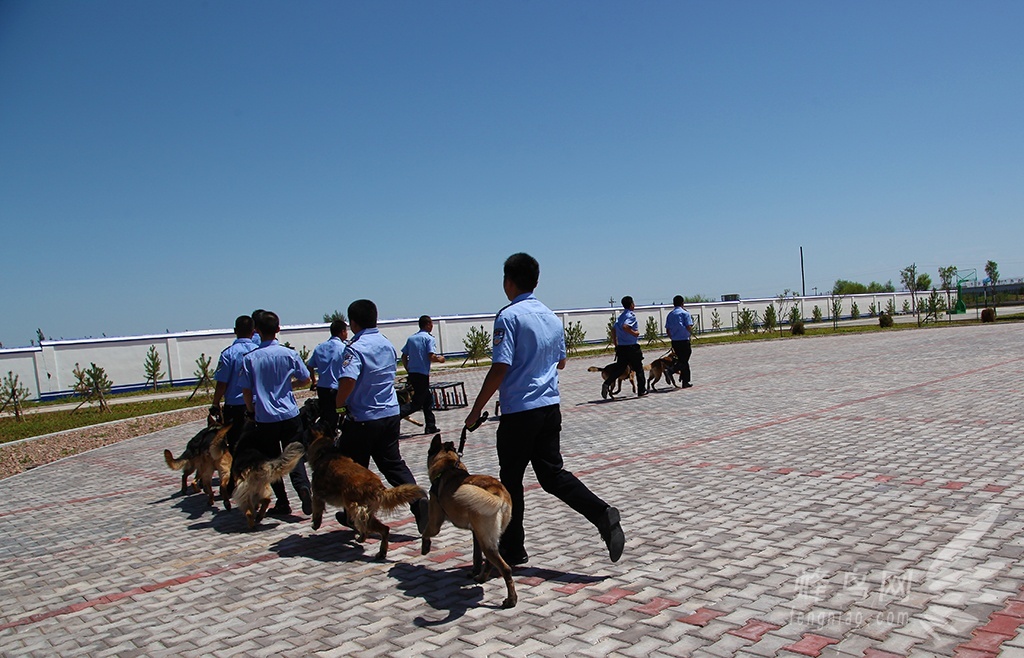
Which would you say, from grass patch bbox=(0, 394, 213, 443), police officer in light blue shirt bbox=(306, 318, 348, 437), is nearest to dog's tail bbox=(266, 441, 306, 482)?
police officer in light blue shirt bbox=(306, 318, 348, 437)

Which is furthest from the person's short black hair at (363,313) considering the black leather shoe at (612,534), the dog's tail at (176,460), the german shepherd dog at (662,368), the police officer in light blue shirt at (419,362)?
the german shepherd dog at (662,368)

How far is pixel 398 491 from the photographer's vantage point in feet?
17.5

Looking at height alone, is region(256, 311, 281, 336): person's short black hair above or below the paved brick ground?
above

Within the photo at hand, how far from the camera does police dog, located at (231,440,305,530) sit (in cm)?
655

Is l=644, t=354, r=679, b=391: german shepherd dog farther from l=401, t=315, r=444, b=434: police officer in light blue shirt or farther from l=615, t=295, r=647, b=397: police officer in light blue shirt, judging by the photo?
l=401, t=315, r=444, b=434: police officer in light blue shirt

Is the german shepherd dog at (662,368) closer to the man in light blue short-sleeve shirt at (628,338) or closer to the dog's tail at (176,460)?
the man in light blue short-sleeve shirt at (628,338)

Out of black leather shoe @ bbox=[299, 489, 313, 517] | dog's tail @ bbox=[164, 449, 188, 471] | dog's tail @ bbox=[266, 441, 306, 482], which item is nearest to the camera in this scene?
dog's tail @ bbox=[266, 441, 306, 482]

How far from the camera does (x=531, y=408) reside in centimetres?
476

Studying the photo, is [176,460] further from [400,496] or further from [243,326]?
[400,496]

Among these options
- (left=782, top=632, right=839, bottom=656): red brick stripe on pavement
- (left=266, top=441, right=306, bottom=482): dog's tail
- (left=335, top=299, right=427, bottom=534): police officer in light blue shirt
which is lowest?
(left=782, top=632, right=839, bottom=656): red brick stripe on pavement

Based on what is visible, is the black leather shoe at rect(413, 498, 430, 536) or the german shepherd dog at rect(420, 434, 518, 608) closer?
the german shepherd dog at rect(420, 434, 518, 608)

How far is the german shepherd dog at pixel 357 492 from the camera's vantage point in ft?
17.6

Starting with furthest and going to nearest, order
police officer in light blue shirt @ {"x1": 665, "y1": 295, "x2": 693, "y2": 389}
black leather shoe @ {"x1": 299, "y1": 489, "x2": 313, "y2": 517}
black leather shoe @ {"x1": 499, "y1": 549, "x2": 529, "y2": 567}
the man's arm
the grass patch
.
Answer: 1. the grass patch
2. police officer in light blue shirt @ {"x1": 665, "y1": 295, "x2": 693, "y2": 389}
3. black leather shoe @ {"x1": 299, "y1": 489, "x2": 313, "y2": 517}
4. black leather shoe @ {"x1": 499, "y1": 549, "x2": 529, "y2": 567}
5. the man's arm

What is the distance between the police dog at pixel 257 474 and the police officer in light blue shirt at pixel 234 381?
1.15m
